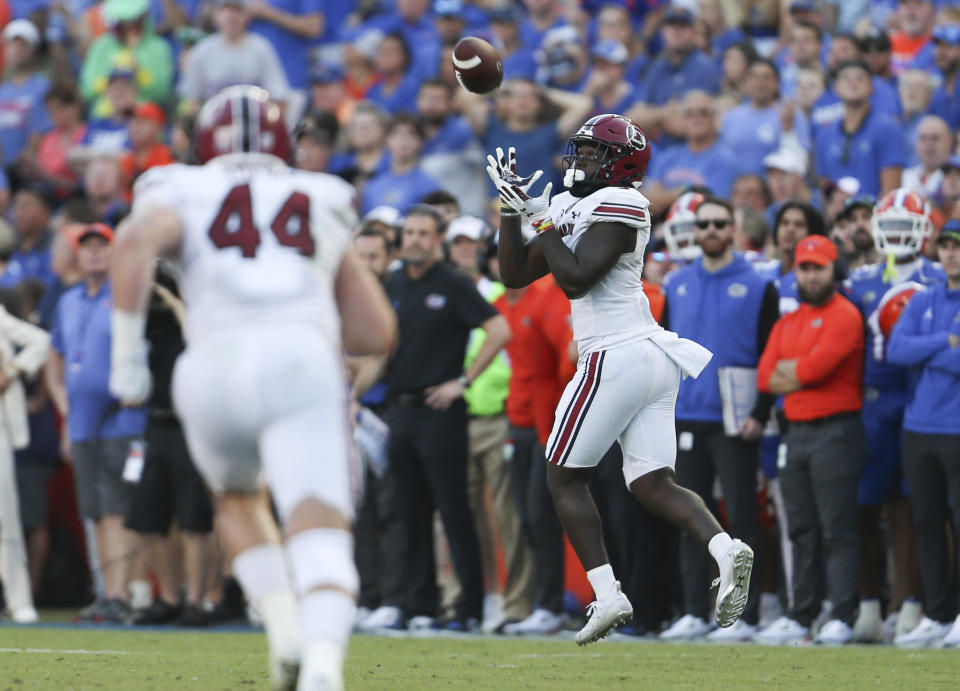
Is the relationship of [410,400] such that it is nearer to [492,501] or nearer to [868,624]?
[492,501]

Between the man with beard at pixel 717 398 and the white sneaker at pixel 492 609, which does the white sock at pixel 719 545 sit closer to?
the man with beard at pixel 717 398

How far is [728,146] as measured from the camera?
12633mm

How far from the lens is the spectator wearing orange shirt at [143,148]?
1475 centimetres

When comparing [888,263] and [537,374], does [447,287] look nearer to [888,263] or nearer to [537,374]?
[537,374]

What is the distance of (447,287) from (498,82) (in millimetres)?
2721

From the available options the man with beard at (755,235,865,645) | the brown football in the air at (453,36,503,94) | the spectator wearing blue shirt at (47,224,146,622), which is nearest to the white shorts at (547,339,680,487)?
the brown football in the air at (453,36,503,94)

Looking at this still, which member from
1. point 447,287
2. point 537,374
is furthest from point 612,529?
point 447,287

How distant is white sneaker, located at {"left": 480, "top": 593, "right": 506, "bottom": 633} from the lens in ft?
34.2

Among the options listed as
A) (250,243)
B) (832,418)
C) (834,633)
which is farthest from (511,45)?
(250,243)

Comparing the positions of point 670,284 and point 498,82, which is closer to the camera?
point 498,82

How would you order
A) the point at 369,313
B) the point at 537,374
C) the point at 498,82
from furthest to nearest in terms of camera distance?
the point at 537,374
the point at 498,82
the point at 369,313

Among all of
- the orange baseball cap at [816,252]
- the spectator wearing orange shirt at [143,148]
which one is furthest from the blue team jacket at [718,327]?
the spectator wearing orange shirt at [143,148]

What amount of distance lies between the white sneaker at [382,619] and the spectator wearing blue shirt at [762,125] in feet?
14.9

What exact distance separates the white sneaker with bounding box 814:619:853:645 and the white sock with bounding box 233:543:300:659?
458cm
